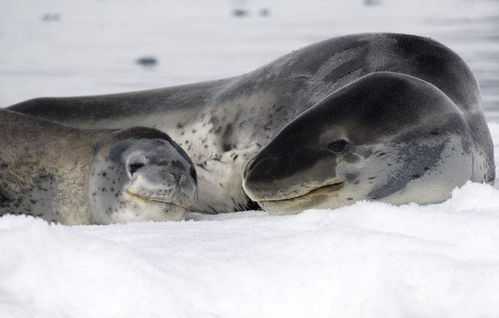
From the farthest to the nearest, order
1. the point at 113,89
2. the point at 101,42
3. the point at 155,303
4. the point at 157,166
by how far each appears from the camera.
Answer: the point at 101,42 → the point at 113,89 → the point at 157,166 → the point at 155,303

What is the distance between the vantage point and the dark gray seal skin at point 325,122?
3.70 meters

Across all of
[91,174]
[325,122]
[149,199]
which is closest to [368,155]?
[325,122]

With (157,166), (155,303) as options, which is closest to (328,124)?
(157,166)

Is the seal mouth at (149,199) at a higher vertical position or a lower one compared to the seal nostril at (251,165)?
lower

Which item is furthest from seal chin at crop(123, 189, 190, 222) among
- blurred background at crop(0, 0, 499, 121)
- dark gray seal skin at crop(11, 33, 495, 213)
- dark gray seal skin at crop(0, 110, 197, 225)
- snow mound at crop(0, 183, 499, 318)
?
blurred background at crop(0, 0, 499, 121)

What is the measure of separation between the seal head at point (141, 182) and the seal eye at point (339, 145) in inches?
23.5

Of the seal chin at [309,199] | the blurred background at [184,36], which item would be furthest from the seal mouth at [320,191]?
the blurred background at [184,36]

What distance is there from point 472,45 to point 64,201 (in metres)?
9.72

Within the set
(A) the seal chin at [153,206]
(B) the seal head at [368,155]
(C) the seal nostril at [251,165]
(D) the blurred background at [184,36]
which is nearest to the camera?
(B) the seal head at [368,155]

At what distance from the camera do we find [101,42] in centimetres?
1562

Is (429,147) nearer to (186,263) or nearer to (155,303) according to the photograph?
(186,263)

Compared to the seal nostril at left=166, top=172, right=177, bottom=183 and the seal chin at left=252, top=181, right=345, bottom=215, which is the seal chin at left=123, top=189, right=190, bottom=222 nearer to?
the seal nostril at left=166, top=172, right=177, bottom=183

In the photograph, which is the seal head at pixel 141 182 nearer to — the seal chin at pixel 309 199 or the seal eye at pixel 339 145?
the seal chin at pixel 309 199

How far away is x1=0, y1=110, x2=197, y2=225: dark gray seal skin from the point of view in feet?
13.1
